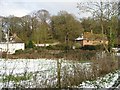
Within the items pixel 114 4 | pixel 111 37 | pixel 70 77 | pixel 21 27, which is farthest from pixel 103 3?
pixel 21 27

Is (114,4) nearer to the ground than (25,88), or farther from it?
farther from it

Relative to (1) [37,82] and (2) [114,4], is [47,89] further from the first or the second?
(2) [114,4]

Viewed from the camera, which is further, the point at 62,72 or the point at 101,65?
the point at 101,65

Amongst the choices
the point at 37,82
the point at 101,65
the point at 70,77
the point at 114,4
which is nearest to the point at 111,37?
the point at 114,4

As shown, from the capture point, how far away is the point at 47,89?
6586 mm

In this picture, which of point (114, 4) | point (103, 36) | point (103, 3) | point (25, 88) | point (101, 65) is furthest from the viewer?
point (103, 36)

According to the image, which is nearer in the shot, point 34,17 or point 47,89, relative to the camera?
point 47,89

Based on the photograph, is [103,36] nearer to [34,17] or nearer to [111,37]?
[111,37]

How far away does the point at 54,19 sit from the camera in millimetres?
51438

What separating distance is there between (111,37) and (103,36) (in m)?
2.85

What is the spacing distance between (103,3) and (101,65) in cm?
1134

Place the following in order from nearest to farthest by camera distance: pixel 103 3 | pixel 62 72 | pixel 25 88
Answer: pixel 25 88, pixel 62 72, pixel 103 3

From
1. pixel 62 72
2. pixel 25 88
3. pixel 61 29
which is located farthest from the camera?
pixel 61 29

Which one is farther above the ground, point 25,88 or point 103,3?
point 103,3
